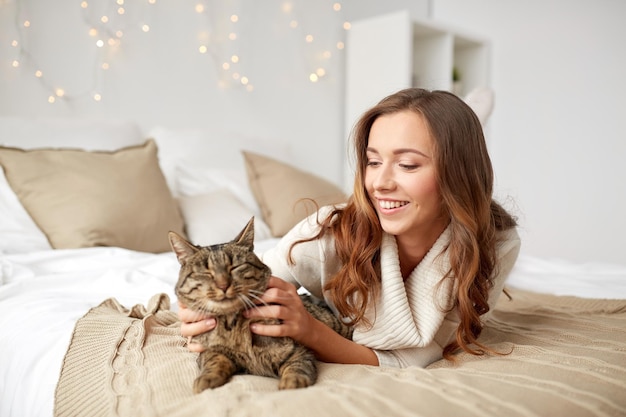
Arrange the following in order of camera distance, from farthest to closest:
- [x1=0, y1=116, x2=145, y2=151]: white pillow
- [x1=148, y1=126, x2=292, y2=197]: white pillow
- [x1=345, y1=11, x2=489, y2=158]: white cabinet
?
1. [x1=345, y1=11, x2=489, y2=158]: white cabinet
2. [x1=148, y1=126, x2=292, y2=197]: white pillow
3. [x1=0, y1=116, x2=145, y2=151]: white pillow

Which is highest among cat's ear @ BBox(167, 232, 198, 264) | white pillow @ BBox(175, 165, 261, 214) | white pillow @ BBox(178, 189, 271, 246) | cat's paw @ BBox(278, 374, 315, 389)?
cat's ear @ BBox(167, 232, 198, 264)

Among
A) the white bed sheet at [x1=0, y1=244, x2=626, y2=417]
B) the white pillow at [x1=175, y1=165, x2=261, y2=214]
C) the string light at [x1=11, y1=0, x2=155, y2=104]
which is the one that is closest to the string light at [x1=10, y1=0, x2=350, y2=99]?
the string light at [x1=11, y1=0, x2=155, y2=104]

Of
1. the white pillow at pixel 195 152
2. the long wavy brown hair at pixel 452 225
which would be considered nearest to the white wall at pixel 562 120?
the white pillow at pixel 195 152

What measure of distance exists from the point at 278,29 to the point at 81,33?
4.51ft

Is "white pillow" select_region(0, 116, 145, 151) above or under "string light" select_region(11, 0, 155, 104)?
under

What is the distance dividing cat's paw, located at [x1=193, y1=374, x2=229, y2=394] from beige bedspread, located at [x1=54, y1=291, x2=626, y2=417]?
19mm

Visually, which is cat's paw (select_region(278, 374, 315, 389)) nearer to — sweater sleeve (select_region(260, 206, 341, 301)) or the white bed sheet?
sweater sleeve (select_region(260, 206, 341, 301))

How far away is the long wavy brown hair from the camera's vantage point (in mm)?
1254

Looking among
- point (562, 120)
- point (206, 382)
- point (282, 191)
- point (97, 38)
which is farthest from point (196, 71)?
point (562, 120)

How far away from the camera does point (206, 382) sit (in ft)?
3.02

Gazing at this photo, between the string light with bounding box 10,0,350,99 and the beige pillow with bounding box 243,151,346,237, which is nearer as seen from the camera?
the string light with bounding box 10,0,350,99

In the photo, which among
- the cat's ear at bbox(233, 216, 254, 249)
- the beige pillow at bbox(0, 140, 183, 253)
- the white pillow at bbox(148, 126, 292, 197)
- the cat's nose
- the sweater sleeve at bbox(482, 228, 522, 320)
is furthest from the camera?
the white pillow at bbox(148, 126, 292, 197)

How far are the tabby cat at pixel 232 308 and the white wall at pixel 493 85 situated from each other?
2.03 metres

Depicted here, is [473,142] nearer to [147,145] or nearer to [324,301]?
[324,301]
